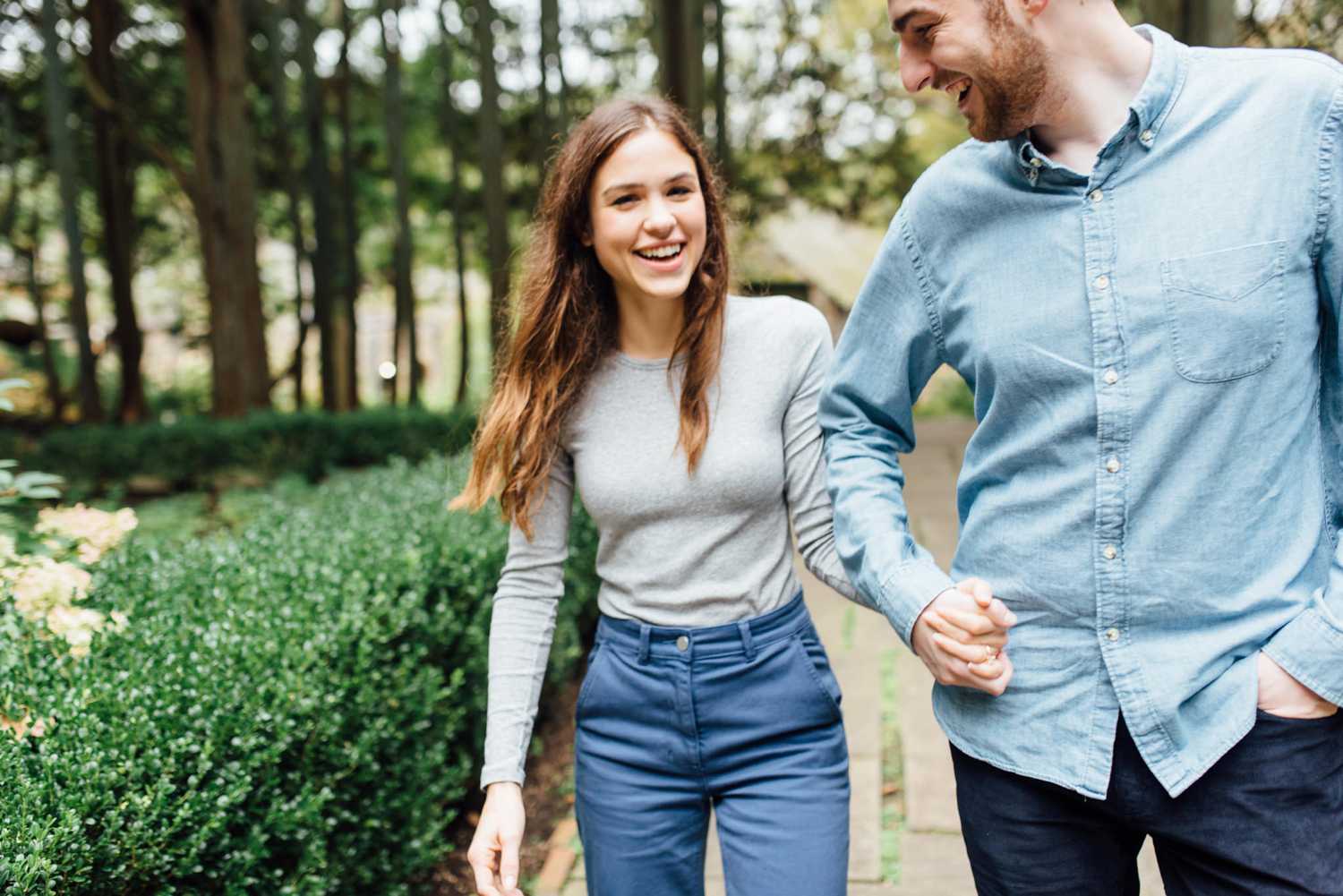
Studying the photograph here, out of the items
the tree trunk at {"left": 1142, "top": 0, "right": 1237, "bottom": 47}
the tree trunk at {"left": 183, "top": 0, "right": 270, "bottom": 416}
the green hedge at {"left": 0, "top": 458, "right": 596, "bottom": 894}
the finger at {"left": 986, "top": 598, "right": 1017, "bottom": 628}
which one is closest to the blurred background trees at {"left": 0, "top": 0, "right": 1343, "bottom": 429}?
the tree trunk at {"left": 183, "top": 0, "right": 270, "bottom": 416}

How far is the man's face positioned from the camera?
4.83 ft

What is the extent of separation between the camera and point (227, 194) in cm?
1207

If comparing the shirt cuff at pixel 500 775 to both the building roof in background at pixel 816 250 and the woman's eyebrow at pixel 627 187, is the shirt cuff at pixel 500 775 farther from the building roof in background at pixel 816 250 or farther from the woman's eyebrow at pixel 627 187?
the building roof in background at pixel 816 250

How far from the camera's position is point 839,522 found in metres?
1.77

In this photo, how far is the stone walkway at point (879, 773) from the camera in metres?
3.24

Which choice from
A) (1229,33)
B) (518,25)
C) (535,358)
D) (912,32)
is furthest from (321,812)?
(518,25)

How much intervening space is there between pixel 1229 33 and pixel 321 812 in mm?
4415

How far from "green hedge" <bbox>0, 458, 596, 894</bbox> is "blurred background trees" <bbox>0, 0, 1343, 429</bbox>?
6541mm

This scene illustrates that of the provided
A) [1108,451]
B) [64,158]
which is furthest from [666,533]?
[64,158]

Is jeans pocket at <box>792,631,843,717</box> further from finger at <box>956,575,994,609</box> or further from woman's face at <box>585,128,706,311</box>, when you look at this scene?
woman's face at <box>585,128,706,311</box>

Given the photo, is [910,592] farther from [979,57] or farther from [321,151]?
[321,151]

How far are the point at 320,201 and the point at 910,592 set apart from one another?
48.4 ft

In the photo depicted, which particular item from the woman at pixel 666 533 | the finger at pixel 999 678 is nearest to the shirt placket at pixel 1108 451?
the finger at pixel 999 678

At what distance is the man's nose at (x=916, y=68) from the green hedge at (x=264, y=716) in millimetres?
1744
